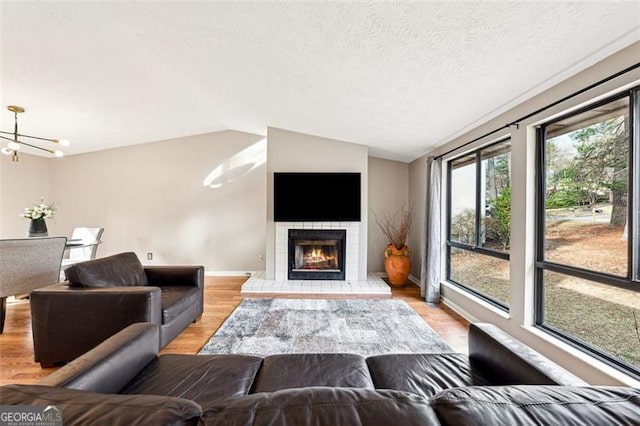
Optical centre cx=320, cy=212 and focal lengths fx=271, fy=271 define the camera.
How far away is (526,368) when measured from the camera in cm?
118

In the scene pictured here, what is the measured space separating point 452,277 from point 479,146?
75.2 inches

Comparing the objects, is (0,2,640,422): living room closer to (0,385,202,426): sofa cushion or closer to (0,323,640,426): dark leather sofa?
(0,323,640,426): dark leather sofa

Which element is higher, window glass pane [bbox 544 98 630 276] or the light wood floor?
window glass pane [bbox 544 98 630 276]

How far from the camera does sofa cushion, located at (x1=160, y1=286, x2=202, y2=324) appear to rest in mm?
2478

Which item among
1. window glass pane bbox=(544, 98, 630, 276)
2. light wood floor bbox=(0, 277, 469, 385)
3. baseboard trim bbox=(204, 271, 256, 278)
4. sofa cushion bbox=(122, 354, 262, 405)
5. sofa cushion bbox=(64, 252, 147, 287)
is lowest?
light wood floor bbox=(0, 277, 469, 385)

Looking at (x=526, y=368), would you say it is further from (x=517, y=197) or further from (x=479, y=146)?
(x=479, y=146)

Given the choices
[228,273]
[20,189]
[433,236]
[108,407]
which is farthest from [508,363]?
[20,189]

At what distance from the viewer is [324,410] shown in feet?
2.10

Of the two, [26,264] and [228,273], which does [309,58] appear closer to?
[26,264]

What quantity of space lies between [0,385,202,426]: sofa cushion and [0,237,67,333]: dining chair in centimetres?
319

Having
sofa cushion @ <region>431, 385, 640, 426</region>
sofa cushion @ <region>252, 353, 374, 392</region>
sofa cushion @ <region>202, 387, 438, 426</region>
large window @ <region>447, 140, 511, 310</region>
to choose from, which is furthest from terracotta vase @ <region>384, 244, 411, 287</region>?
sofa cushion @ <region>202, 387, 438, 426</region>

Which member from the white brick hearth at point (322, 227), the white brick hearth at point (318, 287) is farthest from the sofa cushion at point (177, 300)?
the white brick hearth at point (322, 227)

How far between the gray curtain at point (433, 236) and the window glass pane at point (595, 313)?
161 cm

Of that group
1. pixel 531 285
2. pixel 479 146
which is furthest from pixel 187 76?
pixel 531 285
